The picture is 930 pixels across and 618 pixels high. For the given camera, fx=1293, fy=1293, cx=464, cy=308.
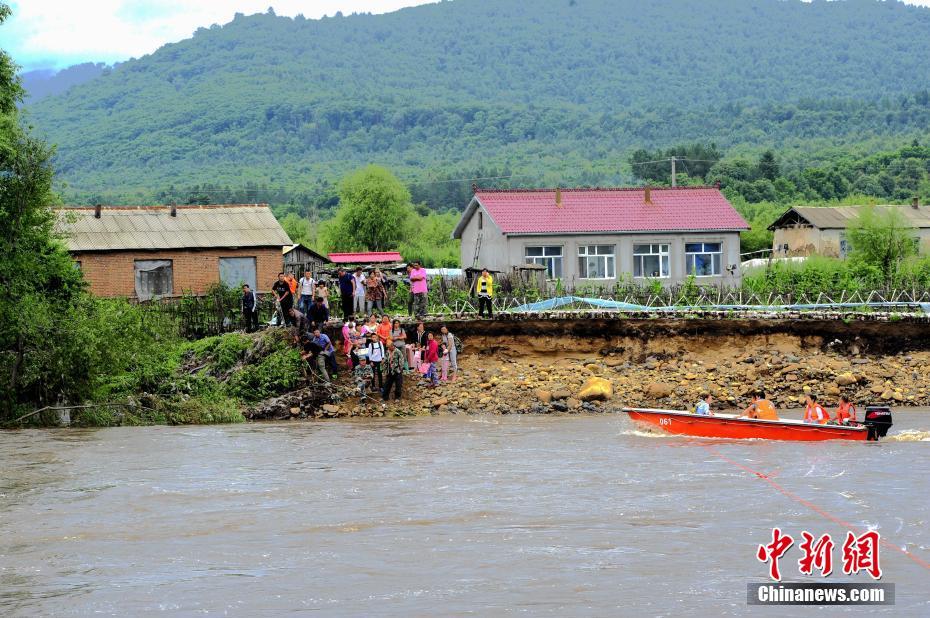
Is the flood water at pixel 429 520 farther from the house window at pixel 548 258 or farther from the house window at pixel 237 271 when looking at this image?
the house window at pixel 548 258

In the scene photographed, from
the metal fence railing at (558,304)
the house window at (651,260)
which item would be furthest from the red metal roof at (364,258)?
the metal fence railing at (558,304)

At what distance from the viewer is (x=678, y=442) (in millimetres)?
26391

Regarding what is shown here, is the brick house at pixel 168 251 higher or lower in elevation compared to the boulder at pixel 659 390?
higher

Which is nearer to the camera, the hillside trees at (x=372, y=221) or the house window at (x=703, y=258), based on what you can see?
the house window at (x=703, y=258)

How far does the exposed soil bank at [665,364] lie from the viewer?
3259 cm

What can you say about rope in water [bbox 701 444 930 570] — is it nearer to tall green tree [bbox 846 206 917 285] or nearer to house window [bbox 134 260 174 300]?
house window [bbox 134 260 174 300]

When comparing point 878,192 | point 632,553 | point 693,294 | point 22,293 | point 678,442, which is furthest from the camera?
point 878,192

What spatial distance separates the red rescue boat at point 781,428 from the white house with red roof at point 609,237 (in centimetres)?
2042

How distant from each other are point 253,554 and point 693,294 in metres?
26.4

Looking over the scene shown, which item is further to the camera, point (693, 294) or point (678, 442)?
point (693, 294)

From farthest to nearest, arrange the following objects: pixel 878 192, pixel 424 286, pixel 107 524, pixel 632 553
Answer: pixel 878 192, pixel 424 286, pixel 107 524, pixel 632 553

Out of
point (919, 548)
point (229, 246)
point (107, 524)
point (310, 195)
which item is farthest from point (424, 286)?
point (310, 195)

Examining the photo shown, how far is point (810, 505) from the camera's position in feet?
63.5

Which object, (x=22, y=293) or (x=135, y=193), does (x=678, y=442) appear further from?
(x=135, y=193)
